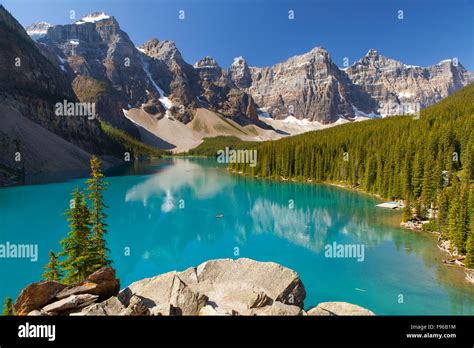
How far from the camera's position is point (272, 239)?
1388 inches

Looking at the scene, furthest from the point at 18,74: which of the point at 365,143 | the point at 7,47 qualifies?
the point at 365,143

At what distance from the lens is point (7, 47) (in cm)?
14350

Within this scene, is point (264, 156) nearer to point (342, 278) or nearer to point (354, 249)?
point (354, 249)

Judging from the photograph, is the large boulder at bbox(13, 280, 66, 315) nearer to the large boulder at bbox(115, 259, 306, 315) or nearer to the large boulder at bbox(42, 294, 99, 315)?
the large boulder at bbox(42, 294, 99, 315)

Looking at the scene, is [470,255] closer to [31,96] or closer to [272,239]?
[272,239]

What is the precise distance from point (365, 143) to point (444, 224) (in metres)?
52.0

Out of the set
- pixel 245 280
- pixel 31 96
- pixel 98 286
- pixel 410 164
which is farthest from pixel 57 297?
pixel 31 96

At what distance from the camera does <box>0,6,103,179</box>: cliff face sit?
108m

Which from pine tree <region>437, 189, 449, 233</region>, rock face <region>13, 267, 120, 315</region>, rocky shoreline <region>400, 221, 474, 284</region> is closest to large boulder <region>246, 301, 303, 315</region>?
rock face <region>13, 267, 120, 315</region>

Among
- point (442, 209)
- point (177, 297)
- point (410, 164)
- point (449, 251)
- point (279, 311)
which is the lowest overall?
point (449, 251)

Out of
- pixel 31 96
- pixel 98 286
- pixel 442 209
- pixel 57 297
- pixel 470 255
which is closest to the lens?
pixel 57 297

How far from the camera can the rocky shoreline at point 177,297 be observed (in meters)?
8.80

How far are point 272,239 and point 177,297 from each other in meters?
26.7

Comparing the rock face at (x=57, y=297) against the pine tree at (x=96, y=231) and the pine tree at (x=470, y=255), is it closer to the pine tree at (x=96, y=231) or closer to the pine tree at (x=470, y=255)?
the pine tree at (x=96, y=231)
